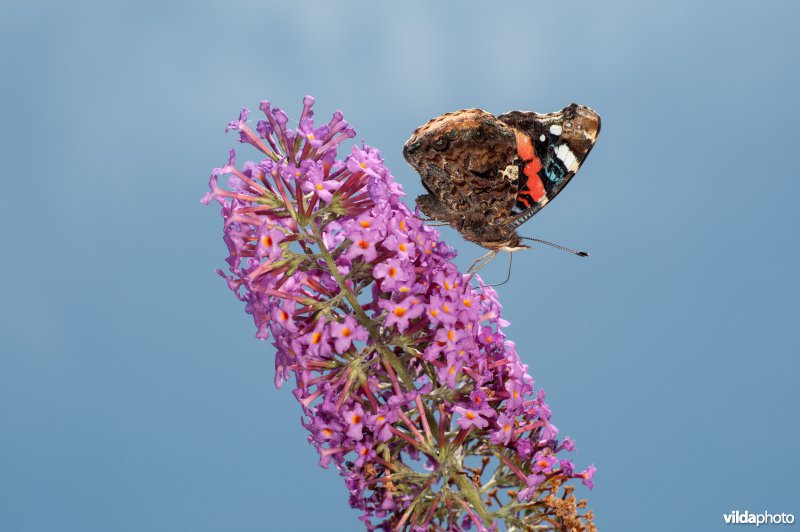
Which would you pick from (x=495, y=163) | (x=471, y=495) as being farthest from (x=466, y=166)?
(x=471, y=495)

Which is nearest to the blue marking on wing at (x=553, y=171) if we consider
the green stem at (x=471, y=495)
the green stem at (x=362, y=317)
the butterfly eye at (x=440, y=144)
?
the butterfly eye at (x=440, y=144)

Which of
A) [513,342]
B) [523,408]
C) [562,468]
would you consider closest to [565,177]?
[513,342]

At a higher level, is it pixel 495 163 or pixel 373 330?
pixel 495 163

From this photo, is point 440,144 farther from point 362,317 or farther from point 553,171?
point 362,317

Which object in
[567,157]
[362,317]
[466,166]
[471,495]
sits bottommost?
[471,495]

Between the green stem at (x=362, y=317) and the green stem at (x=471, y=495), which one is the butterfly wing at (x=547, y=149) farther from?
the green stem at (x=471, y=495)

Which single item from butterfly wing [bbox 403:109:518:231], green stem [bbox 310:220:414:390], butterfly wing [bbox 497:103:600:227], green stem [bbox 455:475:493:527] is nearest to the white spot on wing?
butterfly wing [bbox 497:103:600:227]
